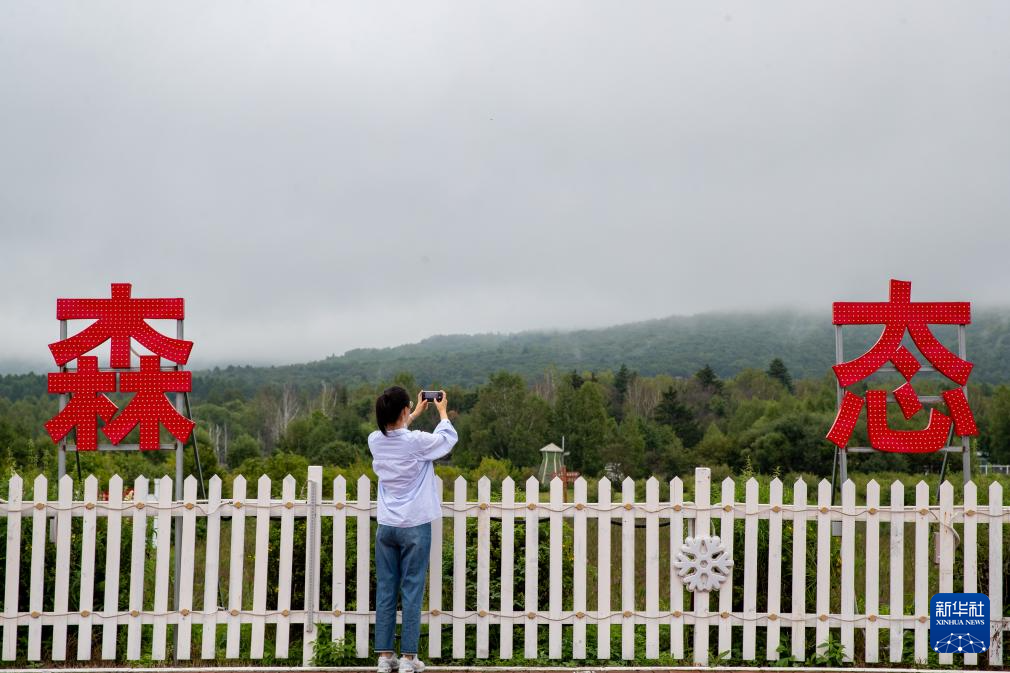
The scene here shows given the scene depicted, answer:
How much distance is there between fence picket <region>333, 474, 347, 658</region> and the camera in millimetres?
5766

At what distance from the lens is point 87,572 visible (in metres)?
5.80

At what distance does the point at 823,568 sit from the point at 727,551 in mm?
737

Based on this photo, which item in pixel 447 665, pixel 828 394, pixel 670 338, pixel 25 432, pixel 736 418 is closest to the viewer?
pixel 447 665

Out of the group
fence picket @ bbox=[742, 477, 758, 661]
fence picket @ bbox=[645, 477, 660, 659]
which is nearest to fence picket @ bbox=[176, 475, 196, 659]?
fence picket @ bbox=[645, 477, 660, 659]

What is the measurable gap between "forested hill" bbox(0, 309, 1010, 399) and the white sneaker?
236 ft

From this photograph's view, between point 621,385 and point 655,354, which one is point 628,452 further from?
point 655,354

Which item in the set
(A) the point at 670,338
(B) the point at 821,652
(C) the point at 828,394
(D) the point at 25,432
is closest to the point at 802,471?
(C) the point at 828,394

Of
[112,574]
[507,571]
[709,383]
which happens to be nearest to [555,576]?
[507,571]

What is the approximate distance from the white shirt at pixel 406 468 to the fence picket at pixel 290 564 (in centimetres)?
69

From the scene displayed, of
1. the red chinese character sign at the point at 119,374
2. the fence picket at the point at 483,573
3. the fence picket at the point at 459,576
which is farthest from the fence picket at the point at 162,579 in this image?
the fence picket at the point at 483,573

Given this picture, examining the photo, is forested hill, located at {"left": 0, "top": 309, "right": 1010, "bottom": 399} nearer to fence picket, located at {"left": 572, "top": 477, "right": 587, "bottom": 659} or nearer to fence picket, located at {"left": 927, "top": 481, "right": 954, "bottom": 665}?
fence picket, located at {"left": 572, "top": 477, "right": 587, "bottom": 659}

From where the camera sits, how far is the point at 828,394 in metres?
58.3

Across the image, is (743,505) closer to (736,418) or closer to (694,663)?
(694,663)

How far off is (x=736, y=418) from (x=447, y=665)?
51078 millimetres
